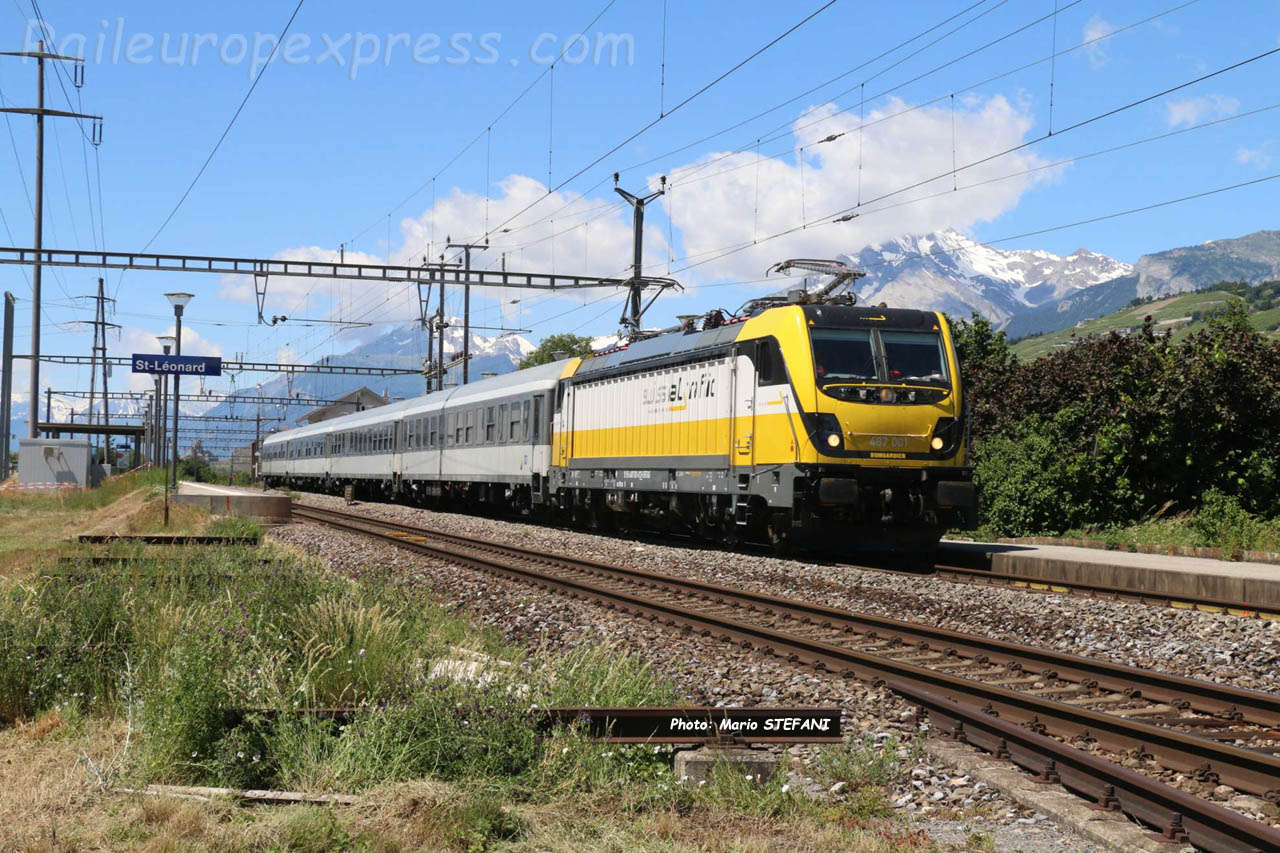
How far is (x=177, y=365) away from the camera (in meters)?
19.1

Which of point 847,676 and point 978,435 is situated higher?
point 978,435

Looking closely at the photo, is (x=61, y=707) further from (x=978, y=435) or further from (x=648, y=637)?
(x=978, y=435)

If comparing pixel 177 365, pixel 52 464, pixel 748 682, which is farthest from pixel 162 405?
pixel 748 682

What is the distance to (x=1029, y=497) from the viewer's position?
24.6 metres

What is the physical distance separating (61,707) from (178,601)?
2047mm

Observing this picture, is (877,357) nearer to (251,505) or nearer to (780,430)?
(780,430)

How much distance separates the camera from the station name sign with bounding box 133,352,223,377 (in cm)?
1900

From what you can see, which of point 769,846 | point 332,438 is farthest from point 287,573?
point 332,438

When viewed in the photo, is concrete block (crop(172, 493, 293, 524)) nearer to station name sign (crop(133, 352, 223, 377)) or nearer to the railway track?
station name sign (crop(133, 352, 223, 377))

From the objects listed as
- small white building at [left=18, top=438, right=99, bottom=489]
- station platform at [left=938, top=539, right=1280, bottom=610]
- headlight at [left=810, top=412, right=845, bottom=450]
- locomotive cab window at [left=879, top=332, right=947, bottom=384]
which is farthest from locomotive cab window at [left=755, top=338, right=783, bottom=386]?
small white building at [left=18, top=438, right=99, bottom=489]

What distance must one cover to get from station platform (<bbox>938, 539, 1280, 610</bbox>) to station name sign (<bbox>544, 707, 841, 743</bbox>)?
768cm

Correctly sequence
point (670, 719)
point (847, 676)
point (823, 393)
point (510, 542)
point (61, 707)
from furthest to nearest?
point (510, 542)
point (823, 393)
point (847, 676)
point (61, 707)
point (670, 719)

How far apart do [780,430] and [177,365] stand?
30.9 feet

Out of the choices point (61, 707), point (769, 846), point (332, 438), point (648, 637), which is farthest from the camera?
point (332, 438)
